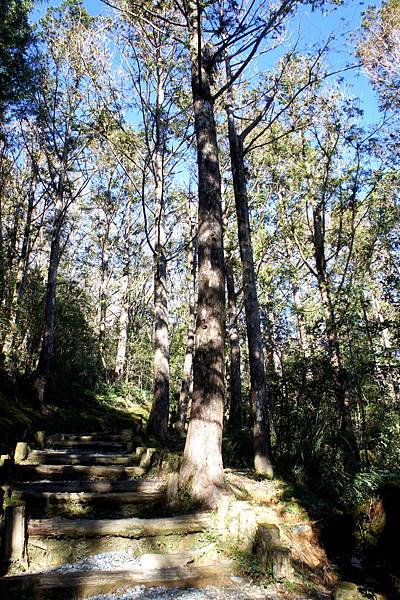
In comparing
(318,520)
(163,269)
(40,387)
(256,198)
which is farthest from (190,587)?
(256,198)

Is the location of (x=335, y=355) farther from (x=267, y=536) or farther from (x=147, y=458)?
(x=267, y=536)

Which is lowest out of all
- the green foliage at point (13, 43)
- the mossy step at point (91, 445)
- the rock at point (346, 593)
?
the rock at point (346, 593)

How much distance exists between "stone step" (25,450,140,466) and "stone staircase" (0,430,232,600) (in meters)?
0.59

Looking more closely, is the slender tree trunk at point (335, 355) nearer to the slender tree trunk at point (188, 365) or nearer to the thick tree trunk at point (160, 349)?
the thick tree trunk at point (160, 349)

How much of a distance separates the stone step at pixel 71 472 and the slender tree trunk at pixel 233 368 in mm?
6202

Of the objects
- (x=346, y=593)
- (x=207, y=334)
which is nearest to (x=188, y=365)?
(x=207, y=334)

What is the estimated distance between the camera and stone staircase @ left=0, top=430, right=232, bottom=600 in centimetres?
343

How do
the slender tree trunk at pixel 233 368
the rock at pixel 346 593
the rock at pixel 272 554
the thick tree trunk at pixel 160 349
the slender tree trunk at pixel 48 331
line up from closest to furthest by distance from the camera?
the rock at pixel 346 593 < the rock at pixel 272 554 < the thick tree trunk at pixel 160 349 < the slender tree trunk at pixel 48 331 < the slender tree trunk at pixel 233 368

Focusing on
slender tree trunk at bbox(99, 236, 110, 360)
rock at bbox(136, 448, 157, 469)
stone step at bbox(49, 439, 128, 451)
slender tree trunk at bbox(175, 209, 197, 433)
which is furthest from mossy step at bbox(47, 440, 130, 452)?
slender tree trunk at bbox(99, 236, 110, 360)

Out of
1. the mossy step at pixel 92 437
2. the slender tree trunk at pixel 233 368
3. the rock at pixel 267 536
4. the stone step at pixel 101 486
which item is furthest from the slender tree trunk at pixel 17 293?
the rock at pixel 267 536

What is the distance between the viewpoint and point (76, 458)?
6.77 meters

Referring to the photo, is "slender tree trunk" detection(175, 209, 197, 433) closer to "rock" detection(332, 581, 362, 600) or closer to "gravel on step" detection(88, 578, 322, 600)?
"gravel on step" detection(88, 578, 322, 600)

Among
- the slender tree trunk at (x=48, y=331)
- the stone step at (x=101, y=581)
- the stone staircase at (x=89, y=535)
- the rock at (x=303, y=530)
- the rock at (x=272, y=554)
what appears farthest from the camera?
the slender tree trunk at (x=48, y=331)

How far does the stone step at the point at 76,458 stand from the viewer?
21.6 feet
